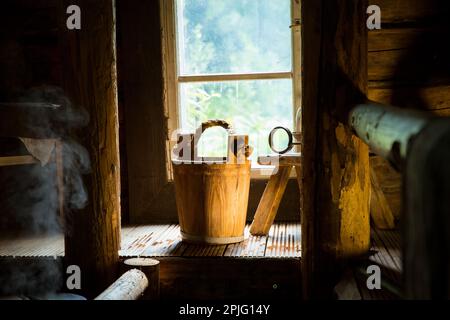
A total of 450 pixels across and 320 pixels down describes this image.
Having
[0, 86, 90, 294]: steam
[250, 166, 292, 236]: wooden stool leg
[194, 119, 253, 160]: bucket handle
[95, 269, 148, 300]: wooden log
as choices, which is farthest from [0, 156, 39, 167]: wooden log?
[250, 166, 292, 236]: wooden stool leg

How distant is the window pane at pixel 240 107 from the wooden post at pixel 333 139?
1686 mm

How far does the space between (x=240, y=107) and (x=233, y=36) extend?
64 centimetres

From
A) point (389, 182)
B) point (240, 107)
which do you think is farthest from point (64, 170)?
point (389, 182)

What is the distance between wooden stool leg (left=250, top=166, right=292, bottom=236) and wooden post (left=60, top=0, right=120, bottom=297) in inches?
47.4

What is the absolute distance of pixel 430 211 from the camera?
3.33ft

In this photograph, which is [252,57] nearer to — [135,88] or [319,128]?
[135,88]

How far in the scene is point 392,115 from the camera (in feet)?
5.24

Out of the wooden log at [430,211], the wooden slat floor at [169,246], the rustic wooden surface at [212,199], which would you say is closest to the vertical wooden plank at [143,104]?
the wooden slat floor at [169,246]

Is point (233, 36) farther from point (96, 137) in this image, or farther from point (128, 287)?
point (128, 287)

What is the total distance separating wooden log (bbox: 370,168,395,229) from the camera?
3.60 metres

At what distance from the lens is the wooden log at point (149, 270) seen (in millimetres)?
3057

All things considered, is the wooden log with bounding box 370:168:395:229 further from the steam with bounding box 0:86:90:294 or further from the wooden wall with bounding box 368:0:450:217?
the steam with bounding box 0:86:90:294
